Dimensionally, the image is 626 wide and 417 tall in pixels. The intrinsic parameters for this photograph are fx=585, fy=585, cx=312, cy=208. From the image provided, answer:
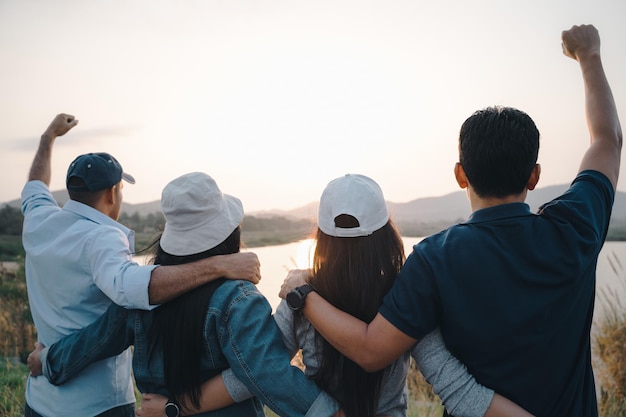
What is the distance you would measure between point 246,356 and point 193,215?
543 millimetres

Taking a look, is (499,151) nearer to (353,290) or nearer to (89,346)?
(353,290)

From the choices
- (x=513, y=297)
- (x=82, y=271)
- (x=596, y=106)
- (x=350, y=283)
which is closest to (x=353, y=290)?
(x=350, y=283)

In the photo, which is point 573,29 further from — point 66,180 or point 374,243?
point 66,180

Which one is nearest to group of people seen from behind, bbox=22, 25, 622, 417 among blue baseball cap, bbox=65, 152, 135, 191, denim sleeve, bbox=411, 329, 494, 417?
denim sleeve, bbox=411, 329, 494, 417

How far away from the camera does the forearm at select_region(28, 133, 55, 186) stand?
319 centimetres

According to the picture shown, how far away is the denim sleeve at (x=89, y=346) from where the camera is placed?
7.47 ft

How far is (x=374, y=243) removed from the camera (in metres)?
1.98

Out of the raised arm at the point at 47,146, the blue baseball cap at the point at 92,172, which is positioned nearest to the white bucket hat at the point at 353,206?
the blue baseball cap at the point at 92,172

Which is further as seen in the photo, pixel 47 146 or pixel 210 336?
pixel 47 146

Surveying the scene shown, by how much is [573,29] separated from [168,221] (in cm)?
171

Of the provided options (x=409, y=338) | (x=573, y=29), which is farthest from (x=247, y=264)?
(x=573, y=29)

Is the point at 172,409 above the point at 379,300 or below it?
below

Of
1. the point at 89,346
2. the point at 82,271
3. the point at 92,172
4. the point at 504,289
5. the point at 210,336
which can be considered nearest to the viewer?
the point at 504,289

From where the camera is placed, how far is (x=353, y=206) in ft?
6.40
